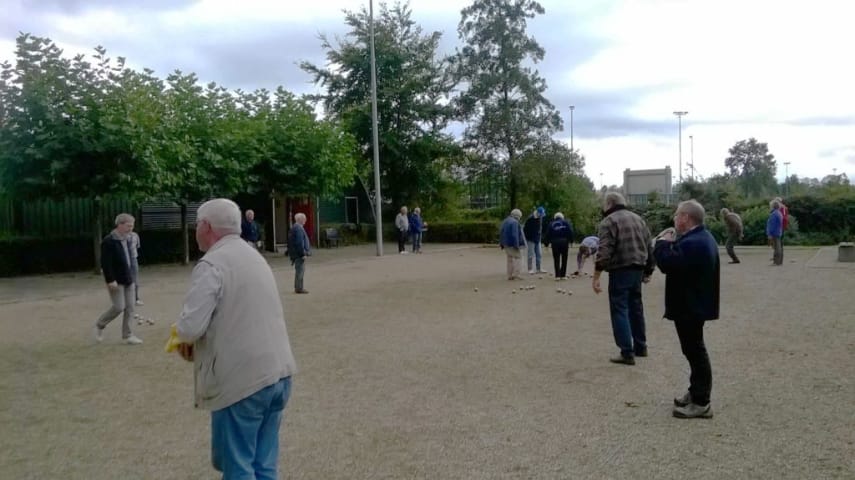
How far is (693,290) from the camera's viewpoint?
20.2 feet

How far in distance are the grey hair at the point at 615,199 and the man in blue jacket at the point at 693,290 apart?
2291 millimetres

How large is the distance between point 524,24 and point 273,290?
1597 inches

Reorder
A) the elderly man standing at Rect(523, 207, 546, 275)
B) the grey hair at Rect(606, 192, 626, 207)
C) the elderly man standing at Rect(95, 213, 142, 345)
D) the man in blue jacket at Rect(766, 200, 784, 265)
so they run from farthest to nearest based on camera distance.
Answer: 1. the man in blue jacket at Rect(766, 200, 784, 265)
2. the elderly man standing at Rect(523, 207, 546, 275)
3. the elderly man standing at Rect(95, 213, 142, 345)
4. the grey hair at Rect(606, 192, 626, 207)

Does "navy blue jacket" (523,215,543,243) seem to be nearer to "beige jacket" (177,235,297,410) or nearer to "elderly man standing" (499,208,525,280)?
"elderly man standing" (499,208,525,280)

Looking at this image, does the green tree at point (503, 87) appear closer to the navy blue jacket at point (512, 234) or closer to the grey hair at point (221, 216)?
the navy blue jacket at point (512, 234)

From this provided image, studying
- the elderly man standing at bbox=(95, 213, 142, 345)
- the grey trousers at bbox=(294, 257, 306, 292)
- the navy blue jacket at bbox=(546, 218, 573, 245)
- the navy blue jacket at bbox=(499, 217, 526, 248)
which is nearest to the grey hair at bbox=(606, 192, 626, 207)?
the elderly man standing at bbox=(95, 213, 142, 345)

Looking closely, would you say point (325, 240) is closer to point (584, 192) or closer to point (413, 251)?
point (413, 251)

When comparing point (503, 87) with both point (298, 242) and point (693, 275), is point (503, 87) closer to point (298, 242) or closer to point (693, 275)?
point (298, 242)

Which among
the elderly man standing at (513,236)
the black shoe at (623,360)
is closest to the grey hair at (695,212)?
the black shoe at (623,360)

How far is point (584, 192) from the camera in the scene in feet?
139

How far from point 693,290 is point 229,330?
12.6 ft

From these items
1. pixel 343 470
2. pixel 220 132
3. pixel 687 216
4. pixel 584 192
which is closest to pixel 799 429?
pixel 687 216

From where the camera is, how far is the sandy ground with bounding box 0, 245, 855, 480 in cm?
534

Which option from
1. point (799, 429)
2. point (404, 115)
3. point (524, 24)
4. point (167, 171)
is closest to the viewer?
point (799, 429)
